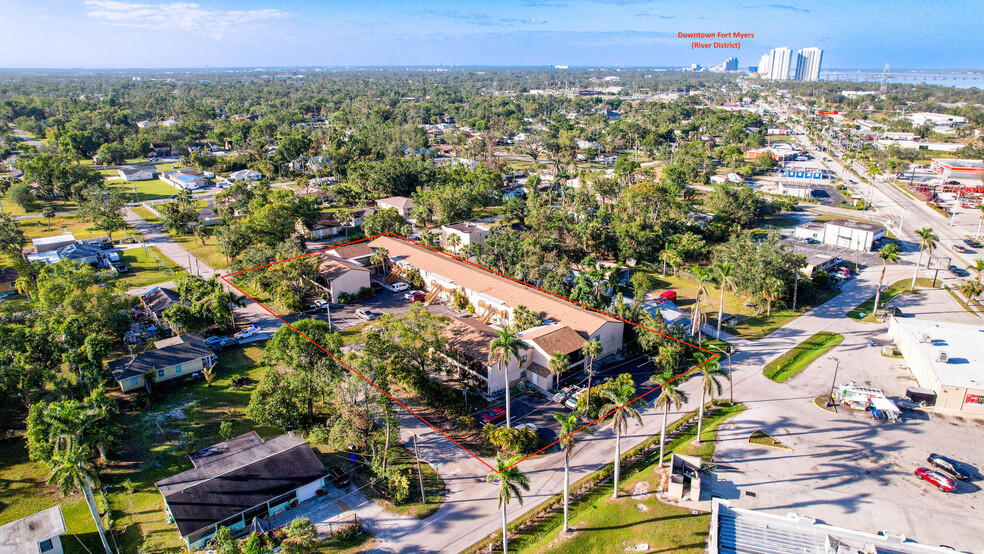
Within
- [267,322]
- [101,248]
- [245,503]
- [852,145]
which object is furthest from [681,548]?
[852,145]

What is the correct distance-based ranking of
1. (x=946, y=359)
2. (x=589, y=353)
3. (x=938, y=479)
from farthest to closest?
(x=589, y=353) → (x=946, y=359) → (x=938, y=479)

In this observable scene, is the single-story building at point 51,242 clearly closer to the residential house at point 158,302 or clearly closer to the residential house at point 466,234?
the residential house at point 158,302

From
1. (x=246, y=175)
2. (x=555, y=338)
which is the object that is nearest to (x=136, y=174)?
(x=246, y=175)

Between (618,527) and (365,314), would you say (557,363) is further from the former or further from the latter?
(365,314)

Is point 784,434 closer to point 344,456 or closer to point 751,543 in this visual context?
point 751,543

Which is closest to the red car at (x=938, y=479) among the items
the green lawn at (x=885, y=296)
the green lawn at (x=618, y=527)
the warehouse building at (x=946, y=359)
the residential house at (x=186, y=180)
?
the warehouse building at (x=946, y=359)

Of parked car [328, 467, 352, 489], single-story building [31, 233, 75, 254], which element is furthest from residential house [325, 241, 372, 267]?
single-story building [31, 233, 75, 254]
